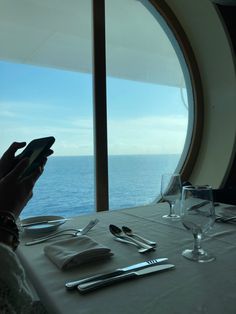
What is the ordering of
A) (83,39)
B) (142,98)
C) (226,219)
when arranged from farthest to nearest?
(142,98) < (83,39) < (226,219)

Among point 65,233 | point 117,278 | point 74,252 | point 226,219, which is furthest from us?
point 226,219

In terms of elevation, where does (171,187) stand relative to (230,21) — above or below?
below

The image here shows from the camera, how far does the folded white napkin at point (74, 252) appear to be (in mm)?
668

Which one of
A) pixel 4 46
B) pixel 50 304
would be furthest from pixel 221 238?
pixel 4 46

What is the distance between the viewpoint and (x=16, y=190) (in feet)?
2.09

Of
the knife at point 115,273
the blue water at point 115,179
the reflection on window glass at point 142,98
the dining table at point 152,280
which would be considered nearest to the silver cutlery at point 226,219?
the dining table at point 152,280

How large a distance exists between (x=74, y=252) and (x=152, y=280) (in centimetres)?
21

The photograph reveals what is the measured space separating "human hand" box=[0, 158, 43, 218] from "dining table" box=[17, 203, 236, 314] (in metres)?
0.17

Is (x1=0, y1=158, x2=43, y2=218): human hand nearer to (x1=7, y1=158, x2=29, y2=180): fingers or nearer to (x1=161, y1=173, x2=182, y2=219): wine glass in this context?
(x1=7, y1=158, x2=29, y2=180): fingers

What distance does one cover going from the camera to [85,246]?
0.75 metres

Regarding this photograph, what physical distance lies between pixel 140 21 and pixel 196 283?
2696mm

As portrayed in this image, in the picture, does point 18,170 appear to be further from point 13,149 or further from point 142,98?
point 142,98

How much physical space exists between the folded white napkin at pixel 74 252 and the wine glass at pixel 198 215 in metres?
0.21

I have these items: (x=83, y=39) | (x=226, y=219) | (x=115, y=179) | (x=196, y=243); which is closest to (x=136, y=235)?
(x=196, y=243)
